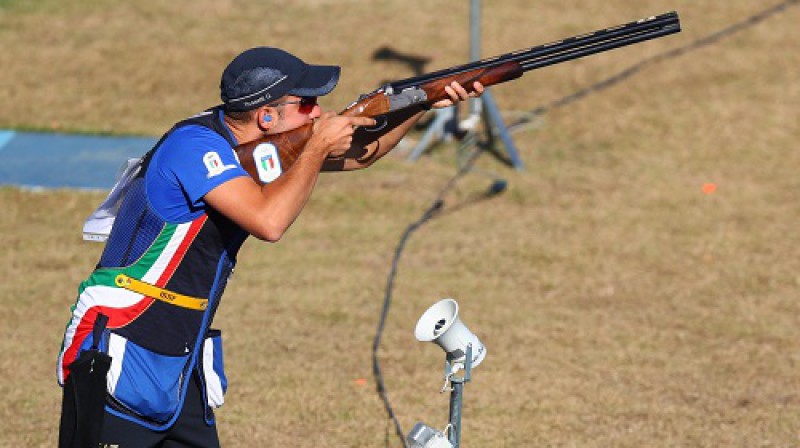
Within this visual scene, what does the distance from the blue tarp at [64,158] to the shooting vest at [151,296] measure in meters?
6.75

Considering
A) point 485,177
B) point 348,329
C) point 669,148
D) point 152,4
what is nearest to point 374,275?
point 348,329

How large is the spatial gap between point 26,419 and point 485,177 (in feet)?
19.0

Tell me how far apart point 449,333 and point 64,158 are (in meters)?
7.97

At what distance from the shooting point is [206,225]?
459 cm

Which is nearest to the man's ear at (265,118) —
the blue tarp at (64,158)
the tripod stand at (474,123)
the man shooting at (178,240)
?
the man shooting at (178,240)

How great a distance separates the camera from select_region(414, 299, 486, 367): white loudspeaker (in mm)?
4941

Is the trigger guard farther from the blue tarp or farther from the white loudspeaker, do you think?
the blue tarp

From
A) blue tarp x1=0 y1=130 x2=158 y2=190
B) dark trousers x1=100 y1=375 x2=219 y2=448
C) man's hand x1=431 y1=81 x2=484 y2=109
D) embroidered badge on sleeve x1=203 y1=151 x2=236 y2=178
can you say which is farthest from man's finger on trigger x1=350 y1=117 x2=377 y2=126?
blue tarp x1=0 y1=130 x2=158 y2=190

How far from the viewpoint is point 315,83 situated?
4754 mm

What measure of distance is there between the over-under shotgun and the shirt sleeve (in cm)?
18

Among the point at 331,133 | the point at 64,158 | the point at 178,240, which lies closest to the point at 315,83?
the point at 331,133

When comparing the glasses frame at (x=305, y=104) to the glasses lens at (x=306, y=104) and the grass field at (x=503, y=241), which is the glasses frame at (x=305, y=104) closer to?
the glasses lens at (x=306, y=104)

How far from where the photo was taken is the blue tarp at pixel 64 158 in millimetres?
11406

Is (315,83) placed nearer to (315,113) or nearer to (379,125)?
(315,113)
